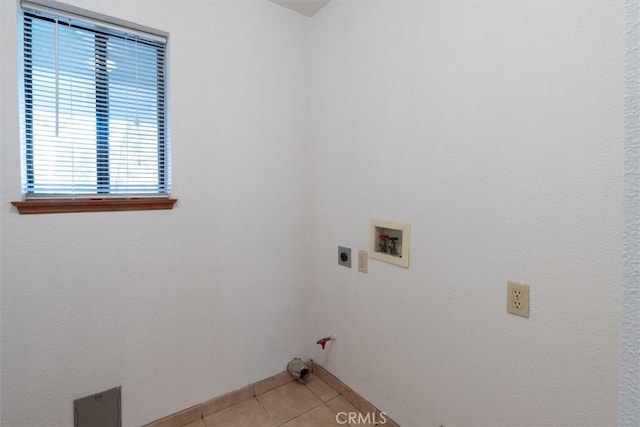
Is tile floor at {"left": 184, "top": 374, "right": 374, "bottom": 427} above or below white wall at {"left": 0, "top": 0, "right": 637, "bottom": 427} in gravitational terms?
below

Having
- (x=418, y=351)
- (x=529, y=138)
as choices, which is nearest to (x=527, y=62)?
(x=529, y=138)

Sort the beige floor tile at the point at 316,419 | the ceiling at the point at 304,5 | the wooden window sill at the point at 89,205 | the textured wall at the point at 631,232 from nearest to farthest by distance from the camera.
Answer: the textured wall at the point at 631,232 < the wooden window sill at the point at 89,205 < the beige floor tile at the point at 316,419 < the ceiling at the point at 304,5

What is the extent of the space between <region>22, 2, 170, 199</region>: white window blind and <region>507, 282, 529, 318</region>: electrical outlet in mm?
1645

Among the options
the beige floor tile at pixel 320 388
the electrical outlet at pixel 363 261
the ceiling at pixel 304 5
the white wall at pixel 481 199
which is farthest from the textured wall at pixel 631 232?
the ceiling at pixel 304 5

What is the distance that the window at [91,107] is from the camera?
1.33 meters

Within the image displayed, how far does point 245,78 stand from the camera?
1.80 metres

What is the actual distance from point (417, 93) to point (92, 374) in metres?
1.99

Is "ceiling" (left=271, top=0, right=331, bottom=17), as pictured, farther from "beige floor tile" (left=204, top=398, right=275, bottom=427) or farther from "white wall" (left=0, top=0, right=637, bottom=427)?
"beige floor tile" (left=204, top=398, right=275, bottom=427)

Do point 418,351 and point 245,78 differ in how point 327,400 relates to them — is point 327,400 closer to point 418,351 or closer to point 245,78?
point 418,351

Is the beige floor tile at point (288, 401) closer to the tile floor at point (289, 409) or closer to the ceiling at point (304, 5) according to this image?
the tile floor at point (289, 409)

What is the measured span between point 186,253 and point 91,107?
0.83 m

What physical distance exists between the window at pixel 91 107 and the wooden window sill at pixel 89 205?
3cm

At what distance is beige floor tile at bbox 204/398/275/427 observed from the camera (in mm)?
1654

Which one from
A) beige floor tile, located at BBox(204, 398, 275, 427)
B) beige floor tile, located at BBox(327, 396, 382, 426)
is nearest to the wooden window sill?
beige floor tile, located at BBox(204, 398, 275, 427)
